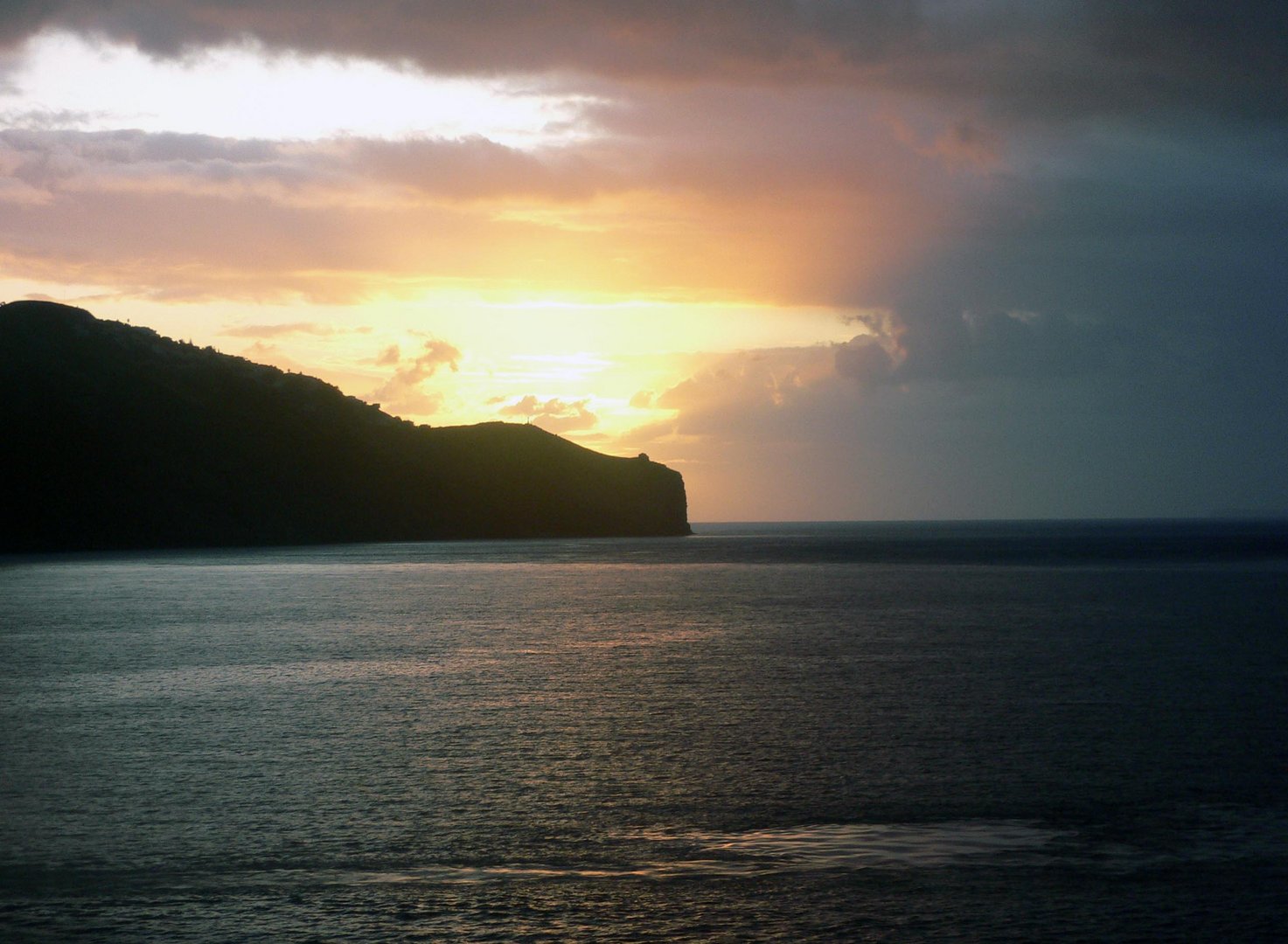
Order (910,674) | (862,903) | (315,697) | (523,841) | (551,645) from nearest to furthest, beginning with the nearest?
(862,903)
(523,841)
(315,697)
(910,674)
(551,645)

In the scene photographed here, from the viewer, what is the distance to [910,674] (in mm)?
39406

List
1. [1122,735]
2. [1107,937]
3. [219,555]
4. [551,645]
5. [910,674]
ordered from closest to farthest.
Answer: [1107,937]
[1122,735]
[910,674]
[551,645]
[219,555]

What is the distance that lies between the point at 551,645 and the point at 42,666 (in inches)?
751

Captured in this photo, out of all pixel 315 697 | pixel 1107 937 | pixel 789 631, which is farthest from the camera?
pixel 789 631

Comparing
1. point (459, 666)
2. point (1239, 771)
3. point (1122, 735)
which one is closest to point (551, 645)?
point (459, 666)

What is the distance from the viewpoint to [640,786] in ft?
70.8

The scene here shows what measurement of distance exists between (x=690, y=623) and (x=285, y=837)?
1752 inches

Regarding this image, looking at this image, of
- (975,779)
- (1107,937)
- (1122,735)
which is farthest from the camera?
(1122,735)

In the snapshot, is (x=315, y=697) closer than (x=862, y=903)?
No

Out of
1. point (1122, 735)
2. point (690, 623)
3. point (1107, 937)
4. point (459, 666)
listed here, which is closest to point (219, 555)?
point (690, 623)

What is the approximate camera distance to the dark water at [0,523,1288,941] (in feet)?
47.6

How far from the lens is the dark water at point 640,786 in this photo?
1452 cm

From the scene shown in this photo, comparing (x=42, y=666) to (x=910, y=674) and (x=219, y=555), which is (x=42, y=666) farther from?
(x=219, y=555)

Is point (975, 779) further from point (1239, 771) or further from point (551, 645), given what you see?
point (551, 645)
